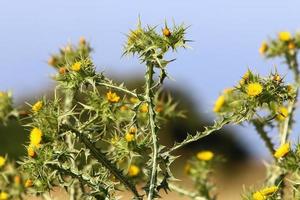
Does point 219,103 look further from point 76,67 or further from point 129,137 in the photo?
point 76,67

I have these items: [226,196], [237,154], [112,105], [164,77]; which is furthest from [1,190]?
[237,154]

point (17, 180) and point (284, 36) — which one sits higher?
point (284, 36)

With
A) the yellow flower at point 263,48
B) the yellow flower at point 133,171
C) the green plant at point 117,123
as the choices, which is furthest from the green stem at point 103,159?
the yellow flower at point 263,48

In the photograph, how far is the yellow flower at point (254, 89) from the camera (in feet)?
16.2

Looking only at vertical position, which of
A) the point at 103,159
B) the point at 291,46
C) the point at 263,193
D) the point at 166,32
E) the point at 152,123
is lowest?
the point at 263,193

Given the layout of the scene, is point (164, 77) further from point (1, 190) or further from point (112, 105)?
point (1, 190)

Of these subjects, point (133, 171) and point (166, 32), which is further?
point (133, 171)

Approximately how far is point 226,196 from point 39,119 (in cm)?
1603

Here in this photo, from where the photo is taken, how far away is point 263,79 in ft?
16.5

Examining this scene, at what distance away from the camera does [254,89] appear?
496 cm

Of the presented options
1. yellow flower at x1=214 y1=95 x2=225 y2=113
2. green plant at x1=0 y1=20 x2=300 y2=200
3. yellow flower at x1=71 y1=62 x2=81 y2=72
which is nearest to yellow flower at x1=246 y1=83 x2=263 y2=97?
green plant at x1=0 y1=20 x2=300 y2=200

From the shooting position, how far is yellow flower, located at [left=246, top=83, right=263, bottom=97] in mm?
4945

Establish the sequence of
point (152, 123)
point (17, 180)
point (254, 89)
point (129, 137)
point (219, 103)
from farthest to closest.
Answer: point (219, 103) → point (17, 180) → point (129, 137) → point (254, 89) → point (152, 123)

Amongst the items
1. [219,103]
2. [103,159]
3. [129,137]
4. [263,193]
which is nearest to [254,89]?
[263,193]
